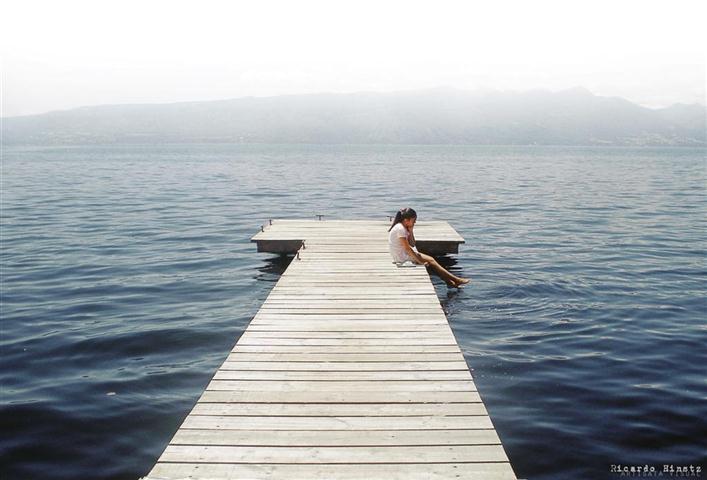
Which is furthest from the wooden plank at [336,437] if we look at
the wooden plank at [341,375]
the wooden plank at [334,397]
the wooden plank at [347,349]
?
the wooden plank at [347,349]

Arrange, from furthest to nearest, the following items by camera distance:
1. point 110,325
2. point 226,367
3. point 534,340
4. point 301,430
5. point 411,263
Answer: point 411,263
point 110,325
point 534,340
point 226,367
point 301,430

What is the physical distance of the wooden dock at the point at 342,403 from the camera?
465cm

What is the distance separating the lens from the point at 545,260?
1775cm

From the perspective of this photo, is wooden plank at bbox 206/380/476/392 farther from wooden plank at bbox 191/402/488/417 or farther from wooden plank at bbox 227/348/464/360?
wooden plank at bbox 227/348/464/360

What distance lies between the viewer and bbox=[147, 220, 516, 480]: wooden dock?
15.3 feet

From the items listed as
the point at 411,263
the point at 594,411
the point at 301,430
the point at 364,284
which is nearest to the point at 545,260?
the point at 411,263

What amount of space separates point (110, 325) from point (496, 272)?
10434 mm

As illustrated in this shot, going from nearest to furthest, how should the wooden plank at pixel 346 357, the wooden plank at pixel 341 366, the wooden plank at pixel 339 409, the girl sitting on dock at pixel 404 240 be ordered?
the wooden plank at pixel 339 409, the wooden plank at pixel 341 366, the wooden plank at pixel 346 357, the girl sitting on dock at pixel 404 240

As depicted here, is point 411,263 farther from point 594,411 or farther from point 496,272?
point 594,411

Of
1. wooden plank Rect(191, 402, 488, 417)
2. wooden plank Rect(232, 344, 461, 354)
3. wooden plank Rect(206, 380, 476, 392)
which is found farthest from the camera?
wooden plank Rect(232, 344, 461, 354)

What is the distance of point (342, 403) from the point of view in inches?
225

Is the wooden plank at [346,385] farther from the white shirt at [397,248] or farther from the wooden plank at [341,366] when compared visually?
the white shirt at [397,248]

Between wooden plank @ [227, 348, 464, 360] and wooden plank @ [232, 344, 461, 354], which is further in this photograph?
wooden plank @ [232, 344, 461, 354]

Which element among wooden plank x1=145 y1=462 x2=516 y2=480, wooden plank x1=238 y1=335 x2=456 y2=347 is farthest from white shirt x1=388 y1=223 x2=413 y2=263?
wooden plank x1=145 y1=462 x2=516 y2=480
